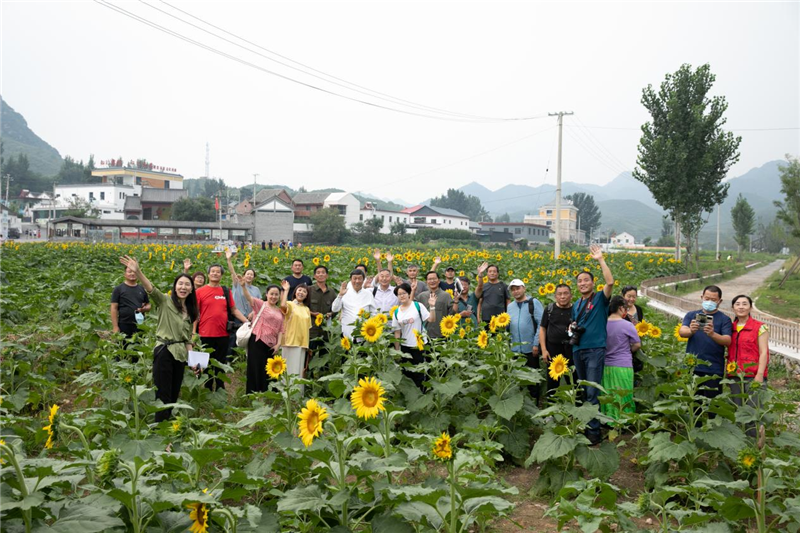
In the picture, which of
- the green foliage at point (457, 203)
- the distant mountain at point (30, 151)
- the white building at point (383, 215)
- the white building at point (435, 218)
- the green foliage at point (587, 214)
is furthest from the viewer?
the distant mountain at point (30, 151)

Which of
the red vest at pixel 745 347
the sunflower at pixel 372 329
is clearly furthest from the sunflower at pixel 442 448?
the red vest at pixel 745 347

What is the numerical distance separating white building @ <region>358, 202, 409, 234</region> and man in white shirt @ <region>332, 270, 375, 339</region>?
65348 millimetres

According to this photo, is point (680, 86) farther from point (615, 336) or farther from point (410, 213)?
point (410, 213)

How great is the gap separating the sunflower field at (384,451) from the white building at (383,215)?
219 feet

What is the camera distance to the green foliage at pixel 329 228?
58.1m

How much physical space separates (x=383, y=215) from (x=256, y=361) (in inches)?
2882

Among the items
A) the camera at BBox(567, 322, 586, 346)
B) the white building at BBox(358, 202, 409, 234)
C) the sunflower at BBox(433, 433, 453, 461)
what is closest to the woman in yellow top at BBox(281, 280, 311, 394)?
the camera at BBox(567, 322, 586, 346)

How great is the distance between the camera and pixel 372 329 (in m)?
5.39

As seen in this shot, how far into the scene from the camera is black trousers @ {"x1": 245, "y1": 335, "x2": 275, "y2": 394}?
683 cm

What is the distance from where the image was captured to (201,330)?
23.6 feet

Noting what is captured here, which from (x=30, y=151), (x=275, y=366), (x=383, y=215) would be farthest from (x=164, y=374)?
(x=30, y=151)

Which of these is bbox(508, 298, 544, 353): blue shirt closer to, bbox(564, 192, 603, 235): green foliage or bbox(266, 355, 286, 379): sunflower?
bbox(266, 355, 286, 379): sunflower

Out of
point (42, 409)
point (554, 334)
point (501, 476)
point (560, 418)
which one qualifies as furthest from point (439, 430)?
point (42, 409)

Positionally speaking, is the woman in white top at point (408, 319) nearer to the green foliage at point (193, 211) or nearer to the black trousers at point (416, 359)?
the black trousers at point (416, 359)
